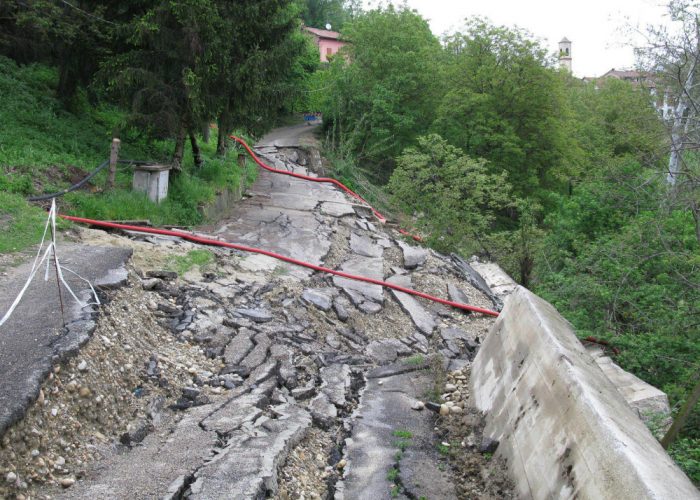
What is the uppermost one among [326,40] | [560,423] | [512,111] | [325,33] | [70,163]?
[325,33]

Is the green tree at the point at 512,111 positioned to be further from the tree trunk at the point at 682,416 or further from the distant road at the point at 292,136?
the tree trunk at the point at 682,416

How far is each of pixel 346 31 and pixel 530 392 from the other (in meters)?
30.0

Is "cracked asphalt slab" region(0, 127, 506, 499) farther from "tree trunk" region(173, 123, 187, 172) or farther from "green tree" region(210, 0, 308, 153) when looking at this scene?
"green tree" region(210, 0, 308, 153)

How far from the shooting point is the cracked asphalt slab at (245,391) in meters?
4.06

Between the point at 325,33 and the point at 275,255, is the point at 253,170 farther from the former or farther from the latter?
the point at 325,33

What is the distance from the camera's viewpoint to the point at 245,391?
5848 millimetres

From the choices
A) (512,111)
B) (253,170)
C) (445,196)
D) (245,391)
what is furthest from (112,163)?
(512,111)

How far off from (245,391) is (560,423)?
3.10 meters

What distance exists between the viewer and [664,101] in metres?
11.2

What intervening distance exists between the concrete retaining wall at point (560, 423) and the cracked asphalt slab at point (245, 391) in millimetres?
801

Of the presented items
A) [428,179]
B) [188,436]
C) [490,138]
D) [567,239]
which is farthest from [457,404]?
[490,138]

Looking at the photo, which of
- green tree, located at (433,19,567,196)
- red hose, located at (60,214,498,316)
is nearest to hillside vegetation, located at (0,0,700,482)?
red hose, located at (60,214,498,316)

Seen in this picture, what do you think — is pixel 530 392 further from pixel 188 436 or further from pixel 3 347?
pixel 3 347

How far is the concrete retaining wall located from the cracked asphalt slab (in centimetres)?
80
